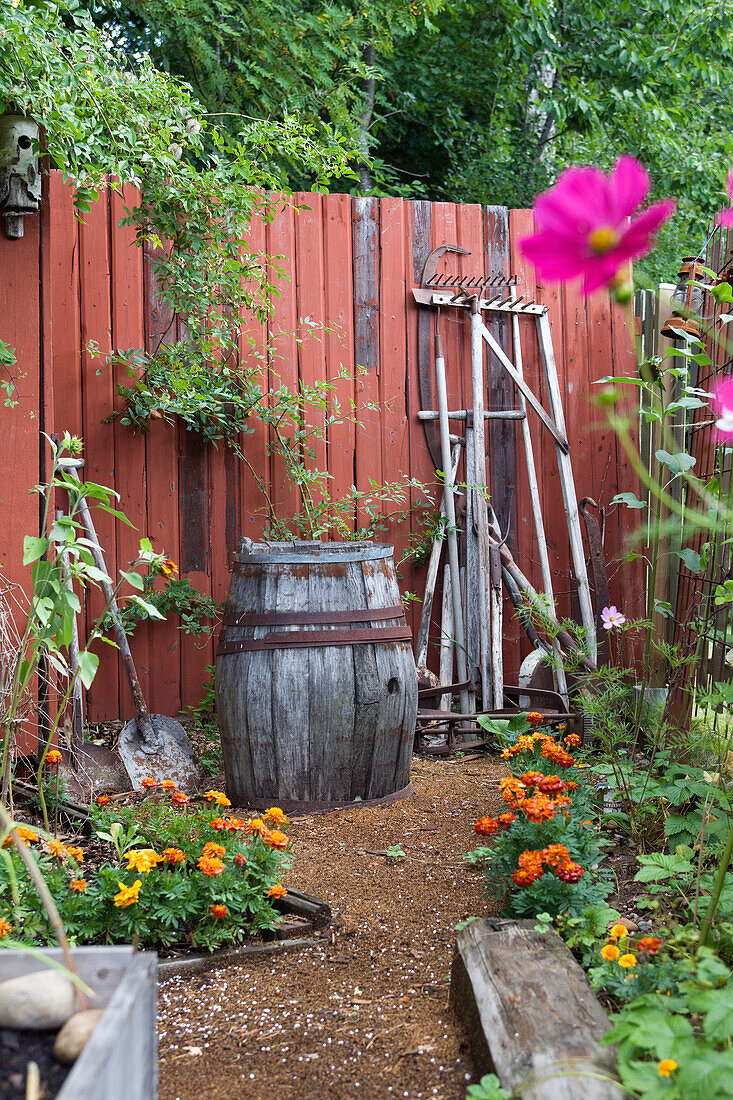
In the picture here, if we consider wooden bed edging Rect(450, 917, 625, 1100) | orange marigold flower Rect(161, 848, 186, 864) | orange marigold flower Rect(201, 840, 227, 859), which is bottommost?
wooden bed edging Rect(450, 917, 625, 1100)

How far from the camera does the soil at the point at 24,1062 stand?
95 cm

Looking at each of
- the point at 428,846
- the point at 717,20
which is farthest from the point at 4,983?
the point at 717,20

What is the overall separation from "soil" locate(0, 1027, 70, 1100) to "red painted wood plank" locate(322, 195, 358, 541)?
10.1ft

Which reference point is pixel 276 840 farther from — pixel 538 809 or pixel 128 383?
pixel 128 383

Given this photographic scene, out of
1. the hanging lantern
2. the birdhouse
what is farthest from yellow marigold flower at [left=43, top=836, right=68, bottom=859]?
the birdhouse

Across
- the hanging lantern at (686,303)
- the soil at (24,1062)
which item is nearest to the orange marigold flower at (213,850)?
the soil at (24,1062)

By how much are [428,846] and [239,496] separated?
183 centimetres

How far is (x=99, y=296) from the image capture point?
3600 mm

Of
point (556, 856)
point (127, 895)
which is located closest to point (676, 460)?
point (556, 856)

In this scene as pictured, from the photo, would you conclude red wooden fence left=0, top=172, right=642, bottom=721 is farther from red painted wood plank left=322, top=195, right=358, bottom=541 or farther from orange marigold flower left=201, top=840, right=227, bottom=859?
orange marigold flower left=201, top=840, right=227, bottom=859

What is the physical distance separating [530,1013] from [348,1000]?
481 mm

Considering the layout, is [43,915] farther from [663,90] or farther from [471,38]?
[663,90]

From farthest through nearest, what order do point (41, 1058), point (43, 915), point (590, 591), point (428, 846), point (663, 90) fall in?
point (663, 90), point (590, 591), point (428, 846), point (43, 915), point (41, 1058)

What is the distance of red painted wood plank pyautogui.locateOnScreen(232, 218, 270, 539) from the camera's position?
385 centimetres
